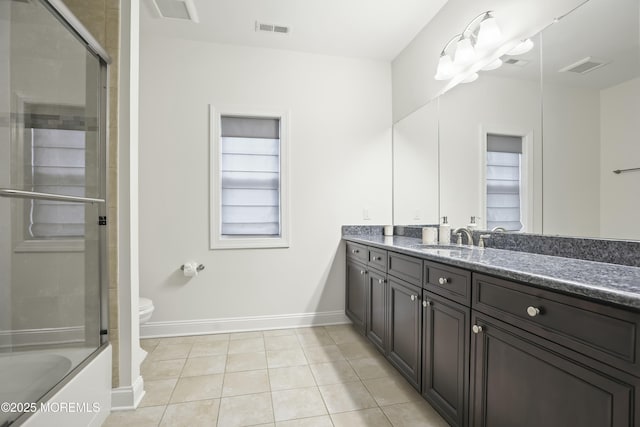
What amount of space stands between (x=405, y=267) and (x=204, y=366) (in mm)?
1588

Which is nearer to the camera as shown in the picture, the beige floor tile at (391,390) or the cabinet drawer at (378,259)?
the beige floor tile at (391,390)

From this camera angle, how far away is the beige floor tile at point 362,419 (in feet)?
5.16

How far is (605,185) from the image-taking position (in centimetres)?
136

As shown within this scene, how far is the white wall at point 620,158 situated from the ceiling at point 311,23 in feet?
5.24

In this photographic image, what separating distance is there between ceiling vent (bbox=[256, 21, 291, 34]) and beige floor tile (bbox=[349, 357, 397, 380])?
9.06 feet

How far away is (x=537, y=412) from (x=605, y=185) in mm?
1009

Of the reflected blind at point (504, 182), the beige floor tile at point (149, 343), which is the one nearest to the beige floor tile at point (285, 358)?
the beige floor tile at point (149, 343)

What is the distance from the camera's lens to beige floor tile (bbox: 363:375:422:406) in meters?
1.78

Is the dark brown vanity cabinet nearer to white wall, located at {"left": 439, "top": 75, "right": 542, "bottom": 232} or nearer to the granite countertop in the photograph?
the granite countertop

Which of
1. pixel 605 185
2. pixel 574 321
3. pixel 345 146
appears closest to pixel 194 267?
pixel 345 146

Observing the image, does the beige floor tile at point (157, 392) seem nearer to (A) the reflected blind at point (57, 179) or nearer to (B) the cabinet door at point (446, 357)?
Result: (A) the reflected blind at point (57, 179)

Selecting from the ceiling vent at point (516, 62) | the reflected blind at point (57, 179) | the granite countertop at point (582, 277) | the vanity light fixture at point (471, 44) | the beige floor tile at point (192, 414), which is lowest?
the beige floor tile at point (192, 414)

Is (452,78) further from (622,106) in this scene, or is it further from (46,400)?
(46,400)

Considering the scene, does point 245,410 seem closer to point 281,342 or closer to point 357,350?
point 281,342
